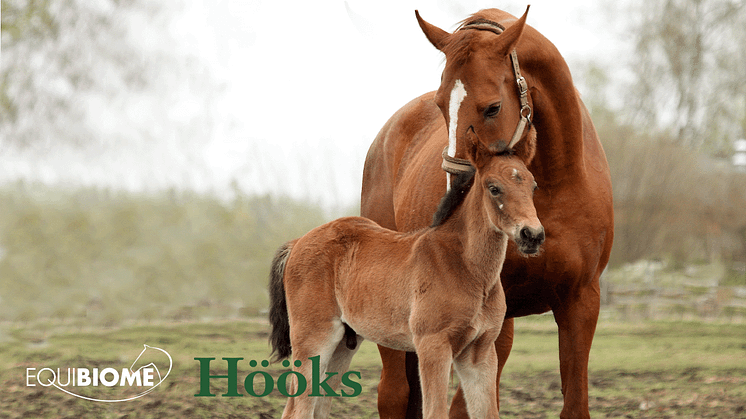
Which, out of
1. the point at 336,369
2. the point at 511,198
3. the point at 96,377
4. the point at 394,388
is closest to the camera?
the point at 511,198

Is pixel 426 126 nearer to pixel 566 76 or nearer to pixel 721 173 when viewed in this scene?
pixel 566 76

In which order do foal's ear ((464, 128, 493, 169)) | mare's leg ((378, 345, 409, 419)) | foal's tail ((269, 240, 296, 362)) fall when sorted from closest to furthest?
foal's ear ((464, 128, 493, 169)), foal's tail ((269, 240, 296, 362)), mare's leg ((378, 345, 409, 419))

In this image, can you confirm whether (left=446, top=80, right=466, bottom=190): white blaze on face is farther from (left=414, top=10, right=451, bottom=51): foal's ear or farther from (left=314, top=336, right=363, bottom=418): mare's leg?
(left=314, top=336, right=363, bottom=418): mare's leg

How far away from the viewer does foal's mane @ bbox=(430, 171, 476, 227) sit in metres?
2.45

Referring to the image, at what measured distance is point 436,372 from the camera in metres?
2.31

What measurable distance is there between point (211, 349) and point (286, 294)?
170 inches

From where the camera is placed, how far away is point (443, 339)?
2.33 meters

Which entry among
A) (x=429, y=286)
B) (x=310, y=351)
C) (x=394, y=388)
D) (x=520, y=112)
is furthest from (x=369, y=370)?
(x=520, y=112)

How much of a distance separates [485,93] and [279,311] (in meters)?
1.39

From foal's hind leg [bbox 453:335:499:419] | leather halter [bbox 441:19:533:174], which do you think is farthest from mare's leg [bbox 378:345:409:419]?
leather halter [bbox 441:19:533:174]

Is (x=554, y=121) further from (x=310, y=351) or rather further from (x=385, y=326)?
(x=310, y=351)

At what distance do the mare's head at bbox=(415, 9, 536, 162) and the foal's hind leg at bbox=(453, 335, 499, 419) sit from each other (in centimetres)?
76

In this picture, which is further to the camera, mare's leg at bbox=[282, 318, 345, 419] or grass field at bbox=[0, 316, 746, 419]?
grass field at bbox=[0, 316, 746, 419]

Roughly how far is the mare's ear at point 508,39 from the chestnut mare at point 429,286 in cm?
52
